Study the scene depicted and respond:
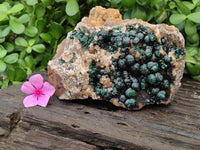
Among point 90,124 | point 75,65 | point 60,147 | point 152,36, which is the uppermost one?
point 152,36

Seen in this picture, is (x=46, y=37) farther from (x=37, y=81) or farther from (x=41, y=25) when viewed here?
(x=37, y=81)

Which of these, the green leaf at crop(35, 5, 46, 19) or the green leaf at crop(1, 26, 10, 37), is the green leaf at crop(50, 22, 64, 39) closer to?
the green leaf at crop(35, 5, 46, 19)

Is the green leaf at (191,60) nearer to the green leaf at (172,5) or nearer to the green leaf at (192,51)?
the green leaf at (192,51)

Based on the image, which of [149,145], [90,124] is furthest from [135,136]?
[90,124]

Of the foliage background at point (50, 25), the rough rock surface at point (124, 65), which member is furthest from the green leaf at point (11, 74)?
the rough rock surface at point (124, 65)

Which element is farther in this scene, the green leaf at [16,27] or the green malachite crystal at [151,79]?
the green leaf at [16,27]

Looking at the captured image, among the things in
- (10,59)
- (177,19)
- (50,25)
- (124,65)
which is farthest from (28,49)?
(177,19)

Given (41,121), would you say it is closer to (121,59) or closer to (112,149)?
(112,149)

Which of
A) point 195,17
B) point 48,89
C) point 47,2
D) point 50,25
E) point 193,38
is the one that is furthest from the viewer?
point 50,25
